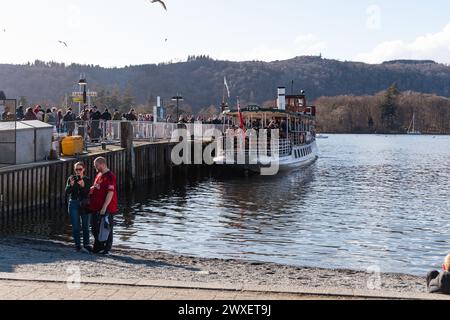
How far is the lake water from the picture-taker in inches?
782

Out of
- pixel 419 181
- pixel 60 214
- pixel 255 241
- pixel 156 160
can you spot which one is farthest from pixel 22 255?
pixel 419 181

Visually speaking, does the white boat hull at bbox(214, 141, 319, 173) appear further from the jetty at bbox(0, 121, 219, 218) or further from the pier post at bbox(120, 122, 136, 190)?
the pier post at bbox(120, 122, 136, 190)

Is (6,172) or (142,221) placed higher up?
(6,172)

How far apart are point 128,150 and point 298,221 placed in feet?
49.1

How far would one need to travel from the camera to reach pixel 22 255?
15.0 meters

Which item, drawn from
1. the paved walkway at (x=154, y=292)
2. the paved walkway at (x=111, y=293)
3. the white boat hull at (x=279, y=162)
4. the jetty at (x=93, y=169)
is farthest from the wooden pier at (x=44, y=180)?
the paved walkway at (x=111, y=293)

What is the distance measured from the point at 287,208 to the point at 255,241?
10.3m

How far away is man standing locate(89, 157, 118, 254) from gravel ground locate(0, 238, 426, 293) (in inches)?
18.6

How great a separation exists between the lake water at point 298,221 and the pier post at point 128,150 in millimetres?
1395

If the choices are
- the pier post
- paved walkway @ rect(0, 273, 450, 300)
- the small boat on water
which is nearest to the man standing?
paved walkway @ rect(0, 273, 450, 300)

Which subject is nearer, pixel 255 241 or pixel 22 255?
pixel 22 255
